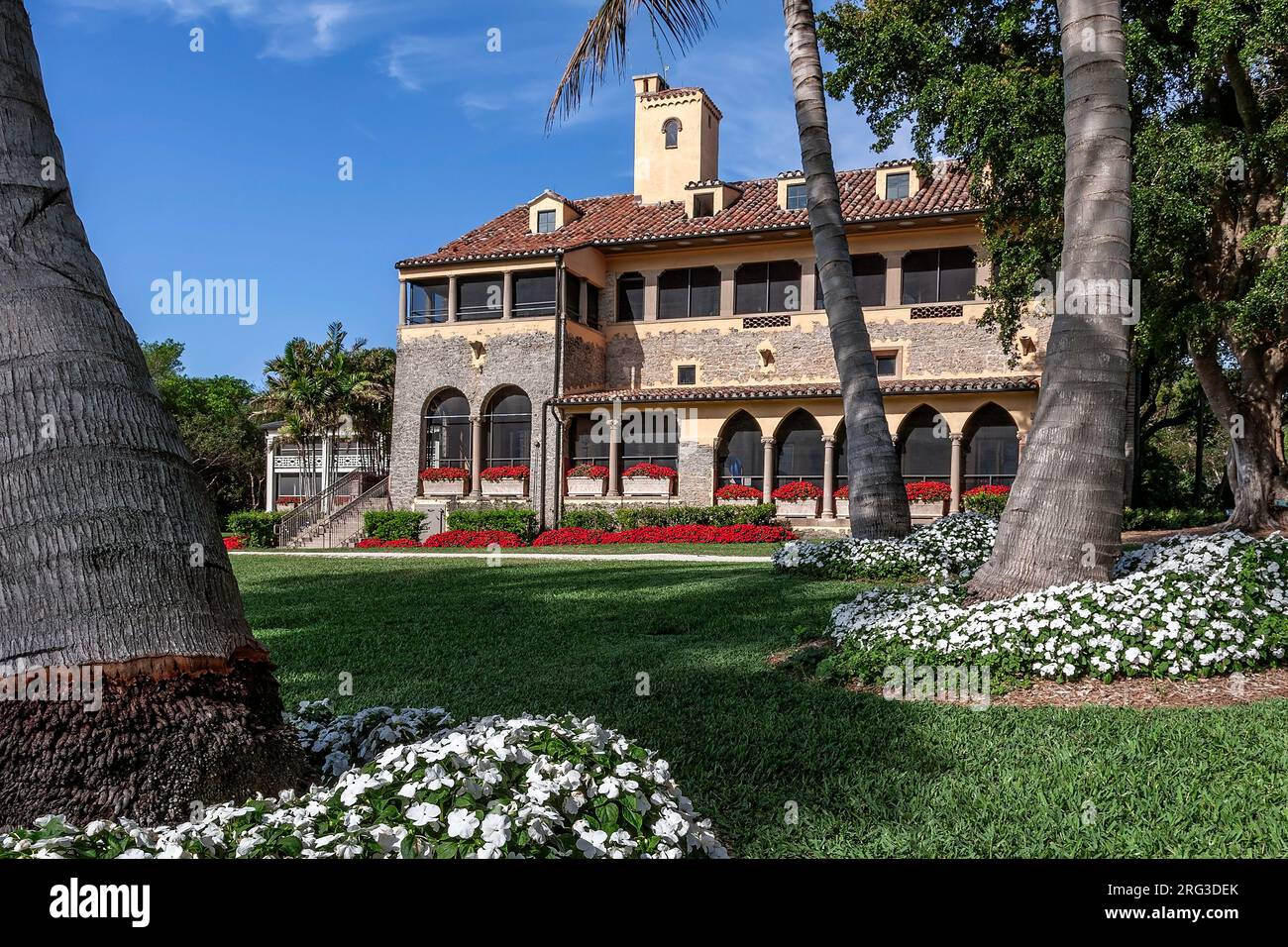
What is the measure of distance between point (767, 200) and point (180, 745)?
30.9 m

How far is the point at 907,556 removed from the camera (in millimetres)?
12078

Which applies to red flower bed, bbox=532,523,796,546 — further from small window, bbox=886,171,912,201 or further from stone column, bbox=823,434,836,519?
small window, bbox=886,171,912,201

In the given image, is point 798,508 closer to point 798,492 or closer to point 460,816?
point 798,492

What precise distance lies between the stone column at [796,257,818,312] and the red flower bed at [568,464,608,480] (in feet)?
27.7

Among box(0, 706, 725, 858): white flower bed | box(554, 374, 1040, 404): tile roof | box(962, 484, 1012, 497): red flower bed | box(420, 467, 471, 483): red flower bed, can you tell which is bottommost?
box(0, 706, 725, 858): white flower bed

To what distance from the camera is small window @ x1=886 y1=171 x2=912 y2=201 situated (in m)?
29.2

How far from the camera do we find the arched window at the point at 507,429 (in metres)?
31.3

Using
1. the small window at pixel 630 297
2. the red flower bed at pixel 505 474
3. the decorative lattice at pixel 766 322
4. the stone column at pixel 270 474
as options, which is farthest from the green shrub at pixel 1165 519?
the stone column at pixel 270 474

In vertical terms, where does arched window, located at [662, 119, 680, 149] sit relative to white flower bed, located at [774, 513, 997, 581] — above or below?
above

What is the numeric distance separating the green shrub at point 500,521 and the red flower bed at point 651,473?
11.3 ft

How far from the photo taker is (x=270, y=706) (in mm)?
3432

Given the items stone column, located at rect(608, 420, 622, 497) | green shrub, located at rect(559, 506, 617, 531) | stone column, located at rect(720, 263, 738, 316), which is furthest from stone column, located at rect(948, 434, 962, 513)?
stone column, located at rect(608, 420, 622, 497)

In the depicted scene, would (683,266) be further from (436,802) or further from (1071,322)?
(436,802)

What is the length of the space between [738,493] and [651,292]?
27.2 feet
